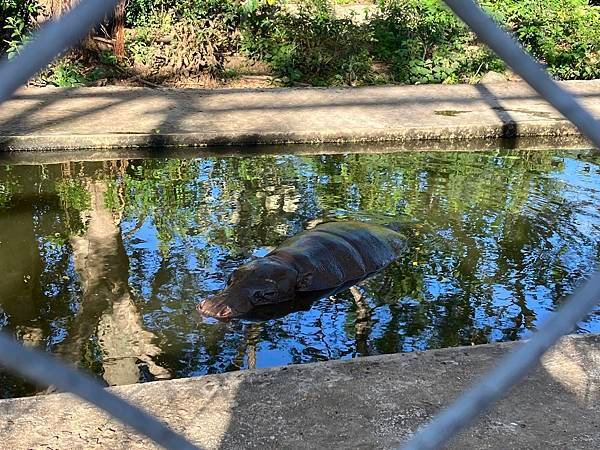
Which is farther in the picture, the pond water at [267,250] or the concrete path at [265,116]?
the concrete path at [265,116]

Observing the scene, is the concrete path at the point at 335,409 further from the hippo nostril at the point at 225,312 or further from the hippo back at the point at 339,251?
the hippo back at the point at 339,251

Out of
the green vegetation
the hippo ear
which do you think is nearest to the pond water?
the hippo ear

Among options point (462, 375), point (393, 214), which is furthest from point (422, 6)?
point (462, 375)

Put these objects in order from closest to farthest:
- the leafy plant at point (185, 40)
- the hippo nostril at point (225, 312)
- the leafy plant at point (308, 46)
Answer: the hippo nostril at point (225, 312) < the leafy plant at point (185, 40) < the leafy plant at point (308, 46)

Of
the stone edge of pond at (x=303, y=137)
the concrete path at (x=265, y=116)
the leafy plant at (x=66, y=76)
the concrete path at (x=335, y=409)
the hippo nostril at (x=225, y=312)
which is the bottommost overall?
the hippo nostril at (x=225, y=312)

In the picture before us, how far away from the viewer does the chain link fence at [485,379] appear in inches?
20.7

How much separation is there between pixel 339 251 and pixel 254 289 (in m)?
0.64

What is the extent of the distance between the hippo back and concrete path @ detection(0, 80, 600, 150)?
2.35 metres

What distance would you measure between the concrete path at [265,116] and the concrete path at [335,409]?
414 centimetres

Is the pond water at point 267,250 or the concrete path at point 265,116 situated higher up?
the concrete path at point 265,116

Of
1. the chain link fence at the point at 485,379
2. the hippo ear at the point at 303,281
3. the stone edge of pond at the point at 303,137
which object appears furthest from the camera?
the stone edge of pond at the point at 303,137

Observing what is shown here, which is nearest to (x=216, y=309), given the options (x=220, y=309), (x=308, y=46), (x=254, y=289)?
(x=220, y=309)

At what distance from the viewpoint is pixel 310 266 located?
13.5ft

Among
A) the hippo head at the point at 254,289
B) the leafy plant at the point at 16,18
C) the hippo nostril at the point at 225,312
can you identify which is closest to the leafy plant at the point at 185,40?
the leafy plant at the point at 16,18
